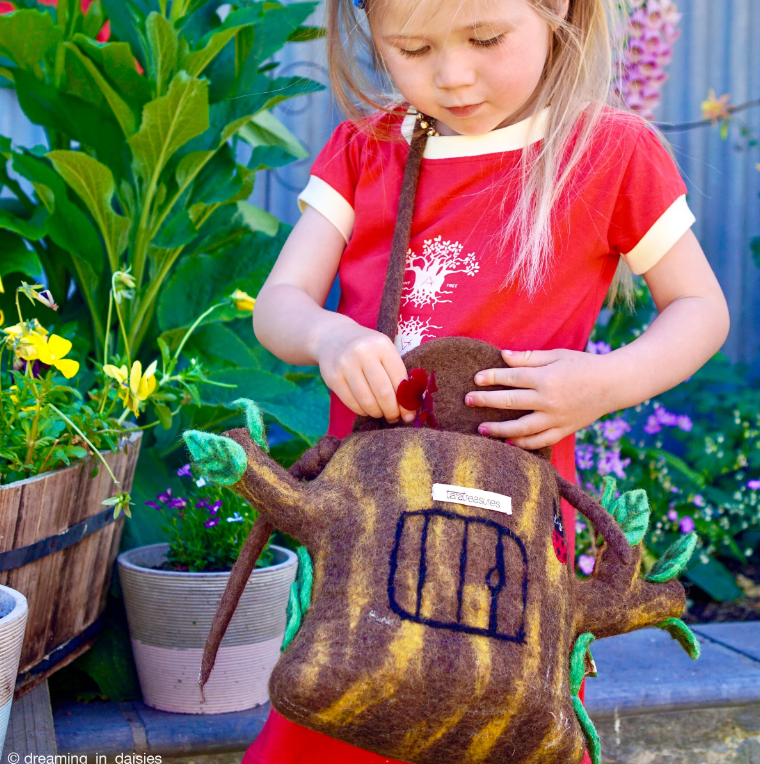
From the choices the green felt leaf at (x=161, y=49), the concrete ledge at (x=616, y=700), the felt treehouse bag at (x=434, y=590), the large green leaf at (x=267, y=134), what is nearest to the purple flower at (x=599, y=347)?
the concrete ledge at (x=616, y=700)

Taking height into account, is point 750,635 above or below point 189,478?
below

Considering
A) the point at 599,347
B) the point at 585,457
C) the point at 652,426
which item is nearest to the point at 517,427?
the point at 585,457

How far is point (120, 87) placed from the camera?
1.96m

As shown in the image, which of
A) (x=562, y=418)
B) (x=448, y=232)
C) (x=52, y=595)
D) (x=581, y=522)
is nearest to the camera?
(x=562, y=418)

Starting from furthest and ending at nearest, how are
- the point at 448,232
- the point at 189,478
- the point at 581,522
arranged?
the point at 581,522
the point at 189,478
the point at 448,232

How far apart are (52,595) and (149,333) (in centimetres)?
91

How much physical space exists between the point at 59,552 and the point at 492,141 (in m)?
0.97

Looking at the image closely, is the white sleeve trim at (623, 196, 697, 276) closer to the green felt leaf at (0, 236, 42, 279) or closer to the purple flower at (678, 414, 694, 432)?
the green felt leaf at (0, 236, 42, 279)

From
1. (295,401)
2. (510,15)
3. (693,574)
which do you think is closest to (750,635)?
(693,574)

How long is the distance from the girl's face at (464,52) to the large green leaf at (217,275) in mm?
1049

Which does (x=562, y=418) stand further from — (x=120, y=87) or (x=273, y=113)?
(x=273, y=113)

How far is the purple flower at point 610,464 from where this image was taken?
2684 millimetres

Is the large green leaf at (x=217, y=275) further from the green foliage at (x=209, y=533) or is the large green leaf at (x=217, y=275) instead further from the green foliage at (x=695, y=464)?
the green foliage at (x=695, y=464)

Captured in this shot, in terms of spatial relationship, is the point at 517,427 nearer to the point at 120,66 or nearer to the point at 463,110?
the point at 463,110
